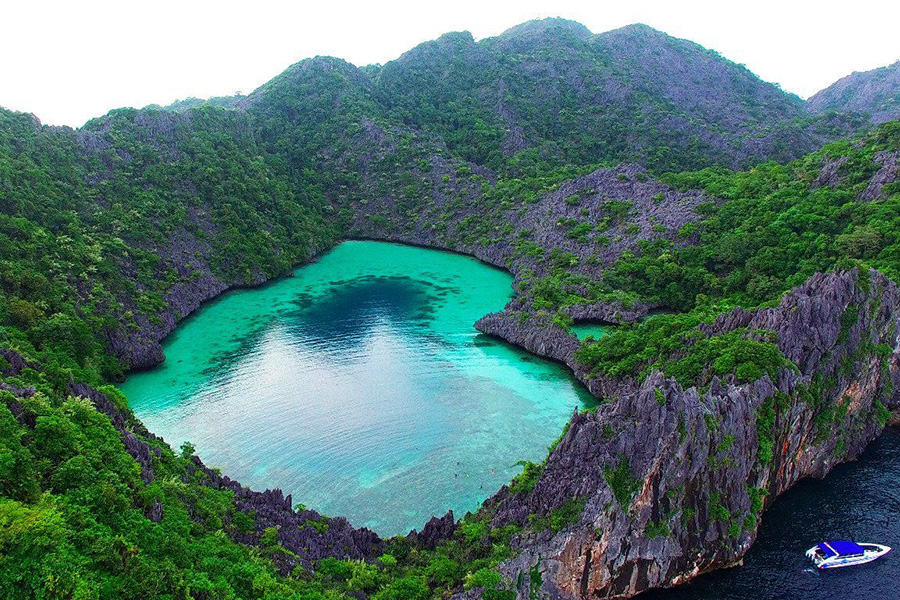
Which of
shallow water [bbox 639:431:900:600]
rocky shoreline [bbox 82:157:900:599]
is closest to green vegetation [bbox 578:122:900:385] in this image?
rocky shoreline [bbox 82:157:900:599]

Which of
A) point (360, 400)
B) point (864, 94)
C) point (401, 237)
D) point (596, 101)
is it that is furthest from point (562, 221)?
point (864, 94)

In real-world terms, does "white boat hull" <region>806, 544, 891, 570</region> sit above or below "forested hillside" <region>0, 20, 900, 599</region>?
below

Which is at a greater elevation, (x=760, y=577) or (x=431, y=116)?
(x=431, y=116)

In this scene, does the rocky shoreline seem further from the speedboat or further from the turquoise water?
the turquoise water

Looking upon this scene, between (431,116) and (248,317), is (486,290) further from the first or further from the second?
(431,116)

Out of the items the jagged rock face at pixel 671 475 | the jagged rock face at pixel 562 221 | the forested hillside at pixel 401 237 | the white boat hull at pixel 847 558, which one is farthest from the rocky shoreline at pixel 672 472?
the jagged rock face at pixel 562 221

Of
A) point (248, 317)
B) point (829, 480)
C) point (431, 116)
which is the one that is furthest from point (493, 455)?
point (431, 116)

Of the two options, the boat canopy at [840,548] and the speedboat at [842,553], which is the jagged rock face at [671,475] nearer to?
the speedboat at [842,553]
